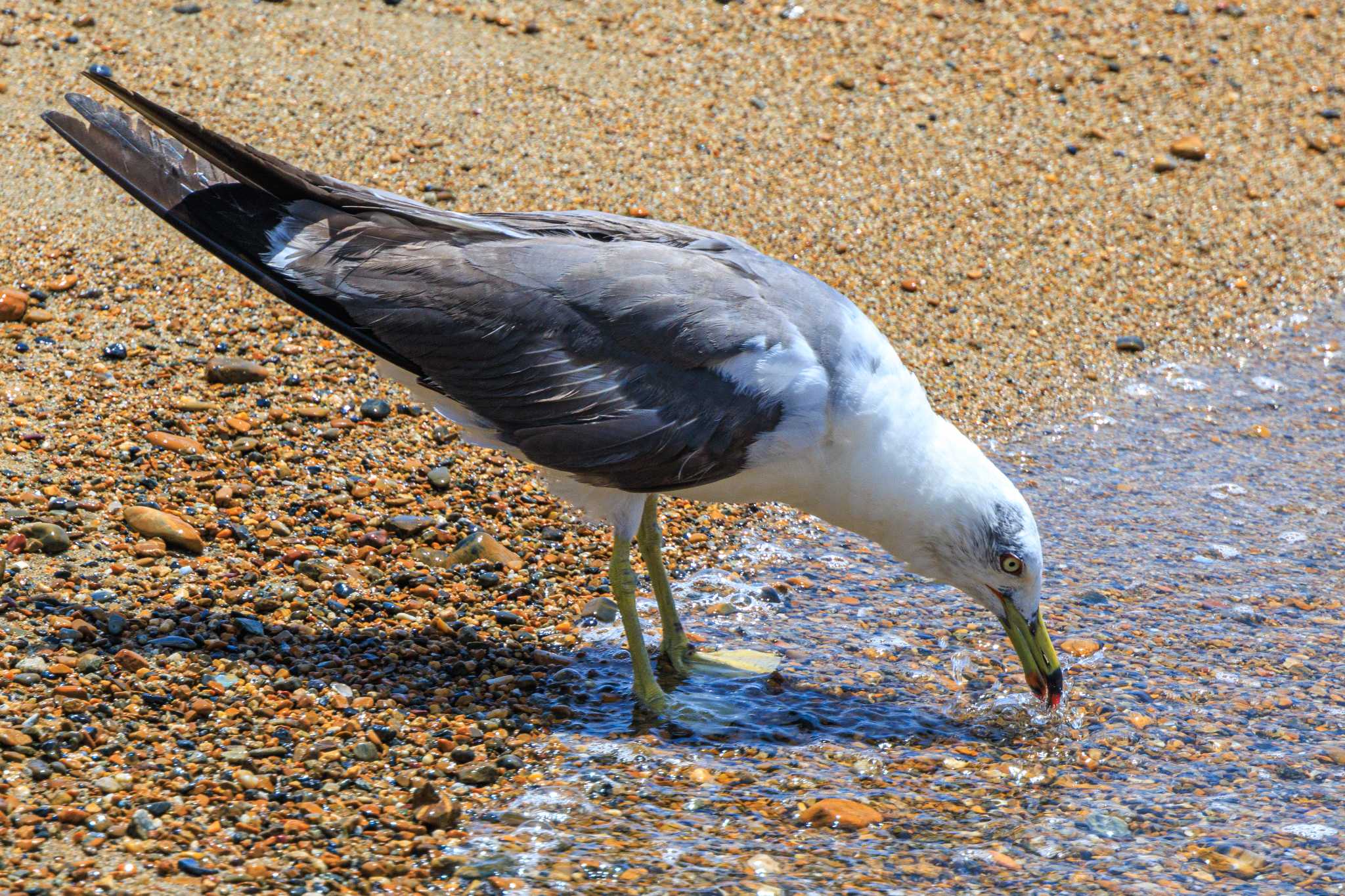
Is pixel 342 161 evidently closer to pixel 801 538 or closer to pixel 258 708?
pixel 801 538

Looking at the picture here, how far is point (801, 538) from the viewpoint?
5.39 meters

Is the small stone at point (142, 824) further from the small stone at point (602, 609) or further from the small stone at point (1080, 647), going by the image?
the small stone at point (1080, 647)

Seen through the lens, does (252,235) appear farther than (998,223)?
No

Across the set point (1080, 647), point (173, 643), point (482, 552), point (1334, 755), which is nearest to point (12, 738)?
point (173, 643)

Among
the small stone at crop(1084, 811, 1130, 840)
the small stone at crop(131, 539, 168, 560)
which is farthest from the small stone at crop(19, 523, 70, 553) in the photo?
the small stone at crop(1084, 811, 1130, 840)

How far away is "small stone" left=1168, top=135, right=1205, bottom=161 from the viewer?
26.0ft

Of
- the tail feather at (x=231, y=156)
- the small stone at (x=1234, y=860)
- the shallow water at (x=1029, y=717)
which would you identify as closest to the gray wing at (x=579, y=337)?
the tail feather at (x=231, y=156)

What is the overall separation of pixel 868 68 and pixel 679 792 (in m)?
5.38

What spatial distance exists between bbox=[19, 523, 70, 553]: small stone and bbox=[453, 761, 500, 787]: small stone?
5.02 ft

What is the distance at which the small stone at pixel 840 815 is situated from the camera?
376 cm

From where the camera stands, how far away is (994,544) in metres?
4.27

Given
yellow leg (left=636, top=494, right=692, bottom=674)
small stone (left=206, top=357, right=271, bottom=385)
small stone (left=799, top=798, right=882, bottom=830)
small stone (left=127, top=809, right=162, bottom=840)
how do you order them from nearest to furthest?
small stone (left=127, top=809, right=162, bottom=840) < small stone (left=799, top=798, right=882, bottom=830) < yellow leg (left=636, top=494, right=692, bottom=674) < small stone (left=206, top=357, right=271, bottom=385)

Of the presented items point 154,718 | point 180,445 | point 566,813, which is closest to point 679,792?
point 566,813

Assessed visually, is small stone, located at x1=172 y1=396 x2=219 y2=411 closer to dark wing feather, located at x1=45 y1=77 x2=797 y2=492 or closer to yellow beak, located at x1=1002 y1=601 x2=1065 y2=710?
dark wing feather, located at x1=45 y1=77 x2=797 y2=492
